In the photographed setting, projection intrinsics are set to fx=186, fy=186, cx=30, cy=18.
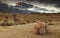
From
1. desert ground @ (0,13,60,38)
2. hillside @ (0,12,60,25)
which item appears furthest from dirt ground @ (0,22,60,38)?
hillside @ (0,12,60,25)

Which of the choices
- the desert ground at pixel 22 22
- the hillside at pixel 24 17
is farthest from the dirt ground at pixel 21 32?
the hillside at pixel 24 17

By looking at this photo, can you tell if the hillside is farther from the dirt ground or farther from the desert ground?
the dirt ground

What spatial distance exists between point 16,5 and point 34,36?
3.86ft

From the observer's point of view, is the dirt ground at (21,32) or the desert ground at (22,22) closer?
the dirt ground at (21,32)

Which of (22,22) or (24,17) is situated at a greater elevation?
(24,17)

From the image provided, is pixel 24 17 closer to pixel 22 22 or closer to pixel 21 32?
pixel 22 22

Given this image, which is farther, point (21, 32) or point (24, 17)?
point (24, 17)

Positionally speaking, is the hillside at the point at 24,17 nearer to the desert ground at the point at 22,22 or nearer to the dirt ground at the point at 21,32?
the desert ground at the point at 22,22

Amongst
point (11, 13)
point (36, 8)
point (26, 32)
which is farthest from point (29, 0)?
point (26, 32)

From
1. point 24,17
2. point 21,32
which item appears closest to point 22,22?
point 24,17

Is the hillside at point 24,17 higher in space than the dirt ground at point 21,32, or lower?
higher

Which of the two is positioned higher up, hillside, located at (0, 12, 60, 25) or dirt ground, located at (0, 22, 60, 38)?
hillside, located at (0, 12, 60, 25)

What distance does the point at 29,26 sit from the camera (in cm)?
406

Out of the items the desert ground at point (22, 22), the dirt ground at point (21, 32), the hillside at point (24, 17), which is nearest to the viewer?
the dirt ground at point (21, 32)
